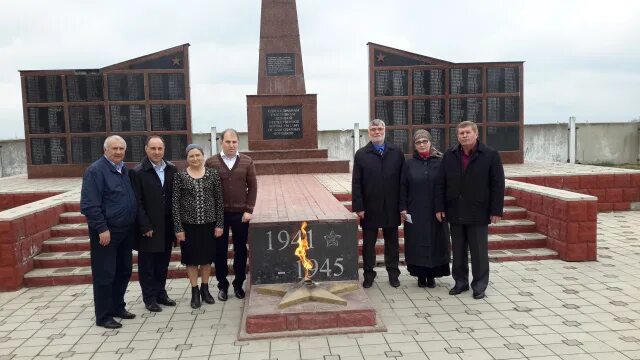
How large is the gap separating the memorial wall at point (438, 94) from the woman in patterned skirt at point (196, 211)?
663 cm

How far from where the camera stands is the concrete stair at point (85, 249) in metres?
5.00

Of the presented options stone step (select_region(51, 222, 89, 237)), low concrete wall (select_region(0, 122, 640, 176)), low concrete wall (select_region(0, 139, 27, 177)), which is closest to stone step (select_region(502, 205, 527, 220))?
stone step (select_region(51, 222, 89, 237))

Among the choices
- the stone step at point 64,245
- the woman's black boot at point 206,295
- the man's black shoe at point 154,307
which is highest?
the stone step at point 64,245

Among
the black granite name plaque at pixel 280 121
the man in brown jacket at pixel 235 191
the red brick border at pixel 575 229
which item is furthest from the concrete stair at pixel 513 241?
the black granite name plaque at pixel 280 121

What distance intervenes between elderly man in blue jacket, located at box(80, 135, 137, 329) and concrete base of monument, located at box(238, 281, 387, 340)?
3.50 ft

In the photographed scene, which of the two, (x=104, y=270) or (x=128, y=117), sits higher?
(x=128, y=117)

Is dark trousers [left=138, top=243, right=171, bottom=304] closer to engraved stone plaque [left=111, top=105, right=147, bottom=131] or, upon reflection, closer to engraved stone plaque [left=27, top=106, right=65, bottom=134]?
engraved stone plaque [left=111, top=105, right=147, bottom=131]

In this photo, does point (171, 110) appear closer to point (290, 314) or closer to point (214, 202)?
point (214, 202)

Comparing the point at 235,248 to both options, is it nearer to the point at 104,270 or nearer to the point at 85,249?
the point at 104,270

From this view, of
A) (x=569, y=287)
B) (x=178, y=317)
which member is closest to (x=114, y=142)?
(x=178, y=317)

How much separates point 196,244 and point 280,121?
5.92 m

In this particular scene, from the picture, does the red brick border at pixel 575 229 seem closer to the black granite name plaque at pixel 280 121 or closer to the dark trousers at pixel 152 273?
the dark trousers at pixel 152 273

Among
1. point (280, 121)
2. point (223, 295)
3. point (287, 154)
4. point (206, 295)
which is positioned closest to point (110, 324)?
point (206, 295)

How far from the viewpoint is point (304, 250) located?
383 centimetres
